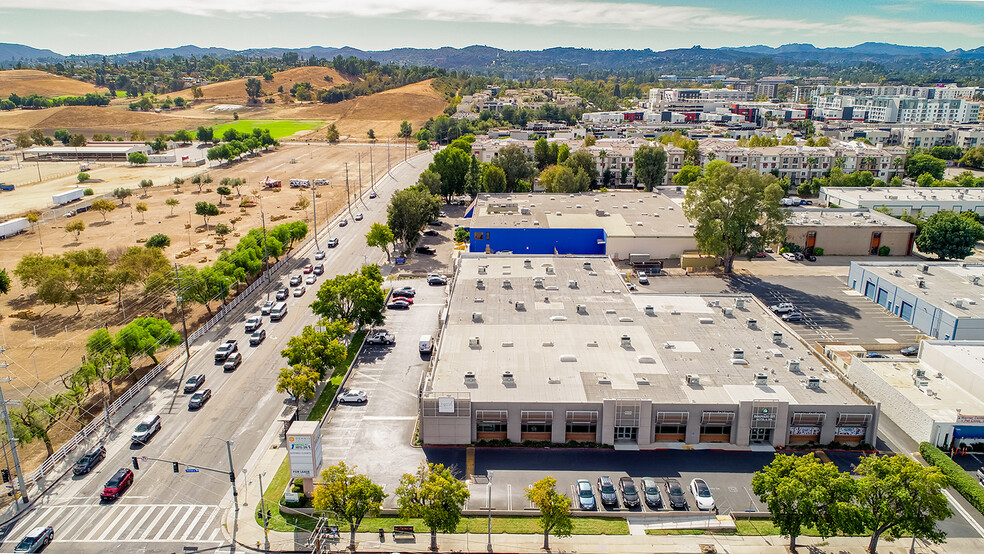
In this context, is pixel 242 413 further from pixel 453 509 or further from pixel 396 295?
pixel 396 295

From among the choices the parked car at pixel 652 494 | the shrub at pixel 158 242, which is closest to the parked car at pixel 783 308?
the parked car at pixel 652 494

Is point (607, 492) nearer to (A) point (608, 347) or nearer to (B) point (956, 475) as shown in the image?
(A) point (608, 347)

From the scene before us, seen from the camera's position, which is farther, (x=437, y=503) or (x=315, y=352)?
(x=315, y=352)

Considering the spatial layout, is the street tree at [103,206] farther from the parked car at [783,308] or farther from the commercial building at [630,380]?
the parked car at [783,308]

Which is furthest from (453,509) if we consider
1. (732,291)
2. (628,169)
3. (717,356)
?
(628,169)

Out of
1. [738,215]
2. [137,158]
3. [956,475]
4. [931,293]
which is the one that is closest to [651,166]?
[738,215]

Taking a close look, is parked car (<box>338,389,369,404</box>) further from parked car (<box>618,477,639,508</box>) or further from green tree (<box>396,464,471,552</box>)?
parked car (<box>618,477,639,508</box>)
